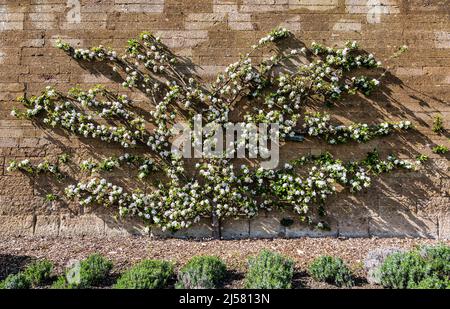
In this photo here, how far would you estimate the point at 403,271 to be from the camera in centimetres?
436

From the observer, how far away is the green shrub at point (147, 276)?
4274 millimetres

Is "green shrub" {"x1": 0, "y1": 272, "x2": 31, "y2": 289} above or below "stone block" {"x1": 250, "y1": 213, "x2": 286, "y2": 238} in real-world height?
below

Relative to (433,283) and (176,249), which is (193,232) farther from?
(433,283)

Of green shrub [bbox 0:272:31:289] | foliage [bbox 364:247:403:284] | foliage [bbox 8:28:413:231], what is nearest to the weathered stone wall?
foliage [bbox 8:28:413:231]

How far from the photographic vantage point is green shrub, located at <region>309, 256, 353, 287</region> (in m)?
4.57

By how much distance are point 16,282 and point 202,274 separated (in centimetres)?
177

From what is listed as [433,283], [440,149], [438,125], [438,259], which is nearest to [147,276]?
[433,283]

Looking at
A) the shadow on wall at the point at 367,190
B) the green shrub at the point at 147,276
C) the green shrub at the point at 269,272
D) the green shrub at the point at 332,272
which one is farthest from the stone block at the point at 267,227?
the green shrub at the point at 147,276

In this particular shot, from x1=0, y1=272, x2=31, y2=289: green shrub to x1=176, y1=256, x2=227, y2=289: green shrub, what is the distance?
1.47 m

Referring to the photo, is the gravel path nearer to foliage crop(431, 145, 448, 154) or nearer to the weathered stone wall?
the weathered stone wall
